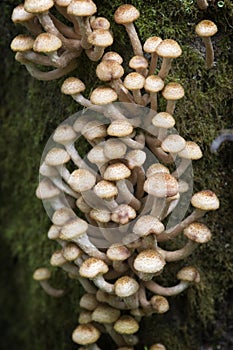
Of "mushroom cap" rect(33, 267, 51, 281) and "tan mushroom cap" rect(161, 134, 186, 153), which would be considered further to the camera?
"mushroom cap" rect(33, 267, 51, 281)

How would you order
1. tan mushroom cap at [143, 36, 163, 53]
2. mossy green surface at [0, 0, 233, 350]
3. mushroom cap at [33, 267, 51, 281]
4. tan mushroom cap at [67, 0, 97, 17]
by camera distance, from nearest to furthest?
tan mushroom cap at [67, 0, 97, 17] < tan mushroom cap at [143, 36, 163, 53] < mossy green surface at [0, 0, 233, 350] < mushroom cap at [33, 267, 51, 281]

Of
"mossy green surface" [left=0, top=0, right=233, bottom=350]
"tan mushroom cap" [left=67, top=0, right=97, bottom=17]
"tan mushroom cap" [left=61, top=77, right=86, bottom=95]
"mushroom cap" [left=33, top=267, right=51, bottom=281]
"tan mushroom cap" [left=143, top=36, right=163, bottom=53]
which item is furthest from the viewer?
"mushroom cap" [left=33, top=267, right=51, bottom=281]

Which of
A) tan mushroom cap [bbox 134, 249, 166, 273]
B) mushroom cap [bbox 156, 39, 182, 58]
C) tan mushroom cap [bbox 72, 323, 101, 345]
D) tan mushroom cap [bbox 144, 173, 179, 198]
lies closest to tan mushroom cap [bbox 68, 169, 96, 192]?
tan mushroom cap [bbox 144, 173, 179, 198]

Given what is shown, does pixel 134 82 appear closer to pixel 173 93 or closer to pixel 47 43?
pixel 173 93

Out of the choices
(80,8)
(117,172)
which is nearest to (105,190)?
(117,172)

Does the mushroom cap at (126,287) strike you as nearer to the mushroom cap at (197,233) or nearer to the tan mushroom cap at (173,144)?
the mushroom cap at (197,233)

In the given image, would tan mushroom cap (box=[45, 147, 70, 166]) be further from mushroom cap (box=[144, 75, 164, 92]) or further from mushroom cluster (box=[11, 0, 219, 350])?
mushroom cap (box=[144, 75, 164, 92])

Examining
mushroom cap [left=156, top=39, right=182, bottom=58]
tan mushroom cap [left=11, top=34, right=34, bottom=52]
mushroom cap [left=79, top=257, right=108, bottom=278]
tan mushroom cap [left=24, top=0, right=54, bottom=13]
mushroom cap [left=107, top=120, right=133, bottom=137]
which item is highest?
tan mushroom cap [left=24, top=0, right=54, bottom=13]
